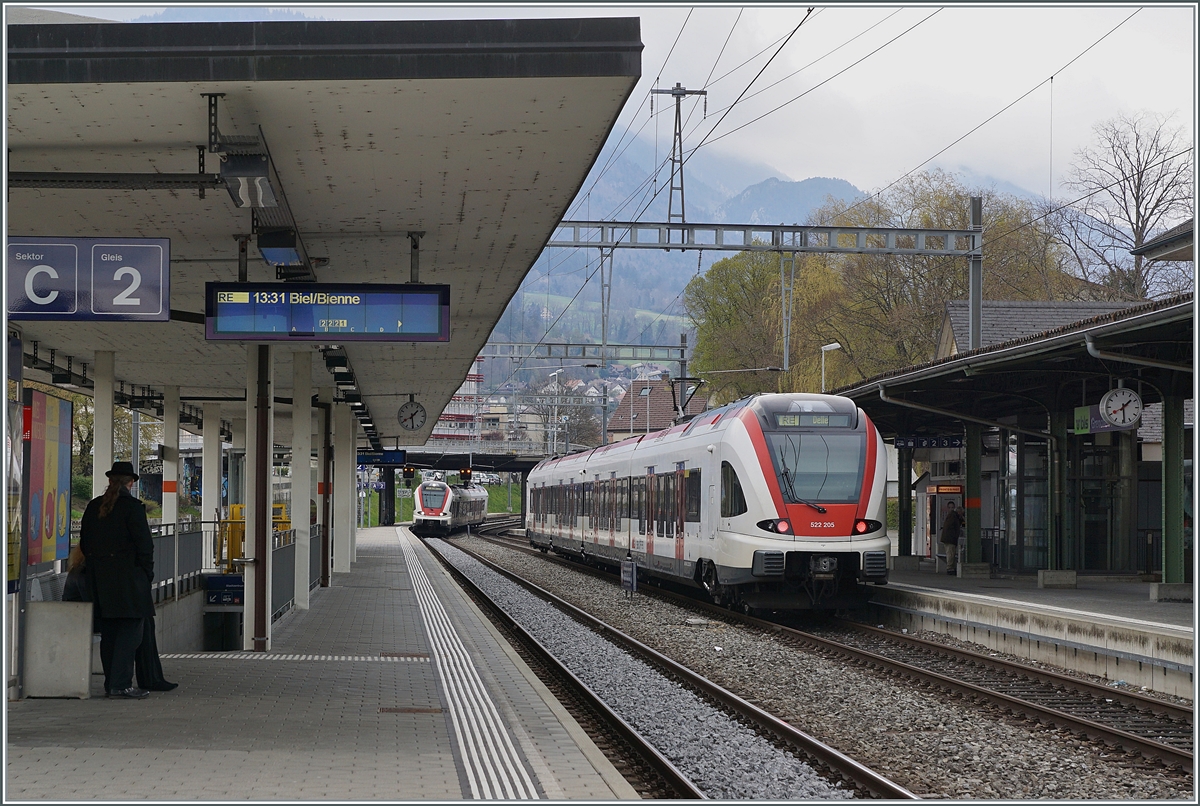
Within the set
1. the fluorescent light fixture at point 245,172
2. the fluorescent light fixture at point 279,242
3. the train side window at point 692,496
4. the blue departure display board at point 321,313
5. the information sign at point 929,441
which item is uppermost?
the fluorescent light fixture at point 245,172

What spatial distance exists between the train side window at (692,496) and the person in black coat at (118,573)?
36.1 feet

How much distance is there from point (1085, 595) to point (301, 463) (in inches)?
444

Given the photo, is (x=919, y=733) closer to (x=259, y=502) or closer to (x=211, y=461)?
(x=259, y=502)

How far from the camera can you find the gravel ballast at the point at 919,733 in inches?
303

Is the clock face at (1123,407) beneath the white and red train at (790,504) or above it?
above

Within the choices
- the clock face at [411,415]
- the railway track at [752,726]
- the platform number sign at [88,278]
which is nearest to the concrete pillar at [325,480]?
the clock face at [411,415]

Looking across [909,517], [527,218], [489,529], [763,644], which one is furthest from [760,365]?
[527,218]

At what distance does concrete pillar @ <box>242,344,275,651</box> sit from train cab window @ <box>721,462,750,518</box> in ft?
21.9

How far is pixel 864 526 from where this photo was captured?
1672 centimetres

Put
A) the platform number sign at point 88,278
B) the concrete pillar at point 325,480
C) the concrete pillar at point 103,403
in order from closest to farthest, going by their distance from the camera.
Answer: the platform number sign at point 88,278
the concrete pillar at point 103,403
the concrete pillar at point 325,480

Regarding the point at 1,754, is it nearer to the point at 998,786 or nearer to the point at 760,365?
the point at 998,786

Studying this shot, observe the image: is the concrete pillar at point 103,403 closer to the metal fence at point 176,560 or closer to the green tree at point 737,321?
the metal fence at point 176,560

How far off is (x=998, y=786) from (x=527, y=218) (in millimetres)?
5672

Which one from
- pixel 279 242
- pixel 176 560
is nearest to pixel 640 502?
pixel 176 560
